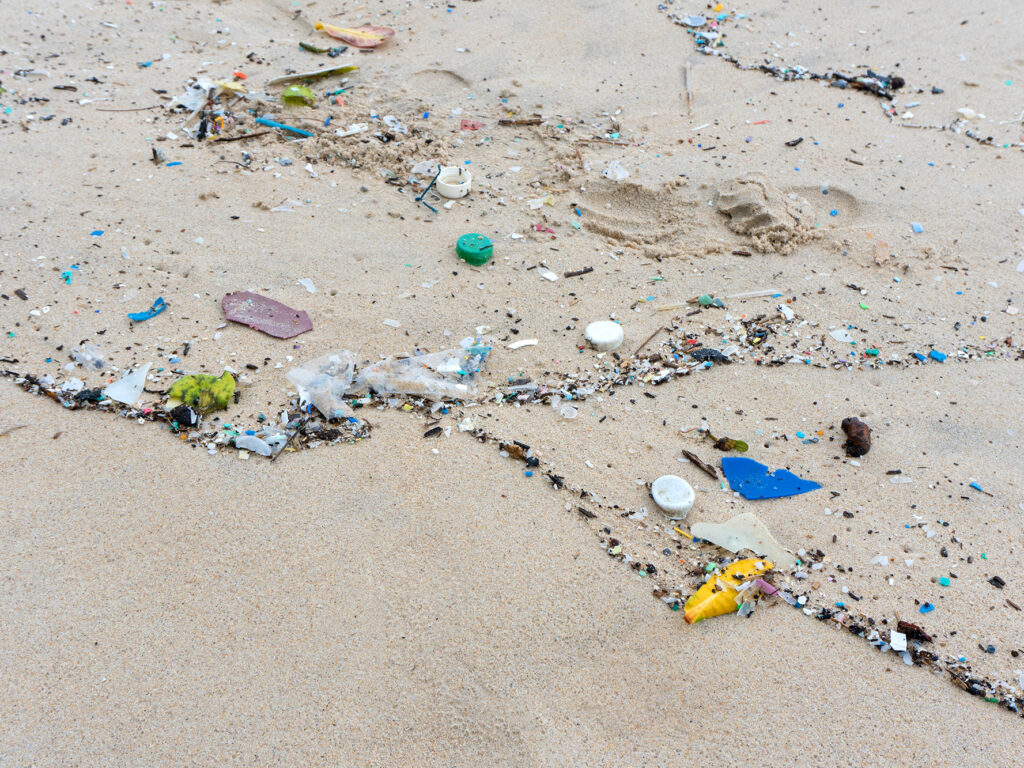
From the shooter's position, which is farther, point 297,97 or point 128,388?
point 297,97

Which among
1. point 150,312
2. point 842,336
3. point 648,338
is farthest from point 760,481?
point 150,312

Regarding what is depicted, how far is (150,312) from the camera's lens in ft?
8.20

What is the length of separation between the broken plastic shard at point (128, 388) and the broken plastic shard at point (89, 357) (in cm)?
12

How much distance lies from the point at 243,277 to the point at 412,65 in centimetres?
216

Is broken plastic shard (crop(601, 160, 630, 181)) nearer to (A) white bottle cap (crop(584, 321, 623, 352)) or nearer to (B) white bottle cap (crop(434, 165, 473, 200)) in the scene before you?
(B) white bottle cap (crop(434, 165, 473, 200))

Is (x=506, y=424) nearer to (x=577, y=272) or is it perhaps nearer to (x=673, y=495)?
(x=673, y=495)

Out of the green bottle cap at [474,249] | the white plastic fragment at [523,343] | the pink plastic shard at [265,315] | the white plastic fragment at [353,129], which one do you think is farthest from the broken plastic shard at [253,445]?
the white plastic fragment at [353,129]

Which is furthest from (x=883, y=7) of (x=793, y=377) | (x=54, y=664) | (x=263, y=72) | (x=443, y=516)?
(x=54, y=664)

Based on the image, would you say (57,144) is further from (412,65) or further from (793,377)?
(793,377)

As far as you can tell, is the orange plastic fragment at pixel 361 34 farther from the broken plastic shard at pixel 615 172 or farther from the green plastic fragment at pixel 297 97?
the broken plastic shard at pixel 615 172

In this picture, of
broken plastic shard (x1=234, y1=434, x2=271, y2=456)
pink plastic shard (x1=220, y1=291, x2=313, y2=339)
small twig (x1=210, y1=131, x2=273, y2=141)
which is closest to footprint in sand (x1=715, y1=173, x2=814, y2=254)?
pink plastic shard (x1=220, y1=291, x2=313, y2=339)

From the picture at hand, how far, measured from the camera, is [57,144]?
3303 millimetres

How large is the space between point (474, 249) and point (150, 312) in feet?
4.35

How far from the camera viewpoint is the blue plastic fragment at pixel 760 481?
80.4 inches
